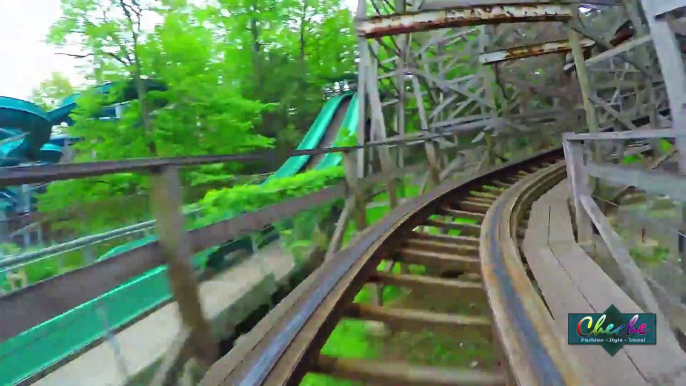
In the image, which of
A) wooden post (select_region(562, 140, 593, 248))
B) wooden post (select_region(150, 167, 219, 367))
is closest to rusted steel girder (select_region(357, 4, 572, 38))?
wooden post (select_region(562, 140, 593, 248))

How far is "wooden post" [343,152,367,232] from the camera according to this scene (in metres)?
4.60

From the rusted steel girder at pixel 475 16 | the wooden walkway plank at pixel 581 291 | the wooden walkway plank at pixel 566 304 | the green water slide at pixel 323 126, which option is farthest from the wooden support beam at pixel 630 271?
the green water slide at pixel 323 126

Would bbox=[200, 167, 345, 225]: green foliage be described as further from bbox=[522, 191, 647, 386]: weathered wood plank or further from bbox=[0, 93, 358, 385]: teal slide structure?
bbox=[522, 191, 647, 386]: weathered wood plank

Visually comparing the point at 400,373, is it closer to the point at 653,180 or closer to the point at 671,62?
the point at 653,180

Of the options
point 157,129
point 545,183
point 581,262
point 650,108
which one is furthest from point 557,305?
point 157,129

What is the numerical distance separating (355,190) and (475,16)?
2.36 m

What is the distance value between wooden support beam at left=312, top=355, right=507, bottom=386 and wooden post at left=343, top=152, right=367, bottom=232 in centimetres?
266

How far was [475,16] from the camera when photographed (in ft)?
18.1

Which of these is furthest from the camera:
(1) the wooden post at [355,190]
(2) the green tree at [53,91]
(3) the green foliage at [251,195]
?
(2) the green tree at [53,91]

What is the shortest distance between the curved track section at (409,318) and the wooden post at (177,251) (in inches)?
7.0

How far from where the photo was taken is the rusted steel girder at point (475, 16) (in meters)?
5.52

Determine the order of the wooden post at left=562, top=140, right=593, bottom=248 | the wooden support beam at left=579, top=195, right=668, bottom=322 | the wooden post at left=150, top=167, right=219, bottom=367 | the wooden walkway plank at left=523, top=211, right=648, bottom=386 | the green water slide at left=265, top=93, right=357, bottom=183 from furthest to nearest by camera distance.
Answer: the green water slide at left=265, top=93, right=357, bottom=183 < the wooden post at left=562, top=140, right=593, bottom=248 < the wooden support beam at left=579, top=195, right=668, bottom=322 < the wooden post at left=150, top=167, right=219, bottom=367 < the wooden walkway plank at left=523, top=211, right=648, bottom=386

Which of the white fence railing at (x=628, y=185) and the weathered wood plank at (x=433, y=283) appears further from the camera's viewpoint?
the weathered wood plank at (x=433, y=283)

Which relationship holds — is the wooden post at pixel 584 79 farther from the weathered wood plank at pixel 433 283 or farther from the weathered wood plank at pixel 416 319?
the weathered wood plank at pixel 416 319
